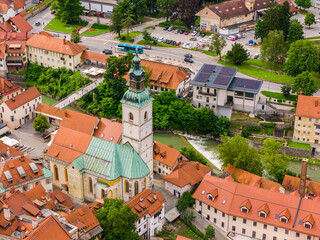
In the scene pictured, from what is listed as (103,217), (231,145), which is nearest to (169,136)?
(231,145)

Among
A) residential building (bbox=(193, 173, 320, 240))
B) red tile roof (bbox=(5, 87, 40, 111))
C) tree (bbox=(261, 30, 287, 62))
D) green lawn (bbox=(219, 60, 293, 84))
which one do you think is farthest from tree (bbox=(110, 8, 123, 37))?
residential building (bbox=(193, 173, 320, 240))

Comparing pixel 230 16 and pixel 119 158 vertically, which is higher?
pixel 230 16

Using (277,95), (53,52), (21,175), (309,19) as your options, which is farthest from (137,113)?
(309,19)

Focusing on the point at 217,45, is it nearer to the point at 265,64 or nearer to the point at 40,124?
the point at 265,64

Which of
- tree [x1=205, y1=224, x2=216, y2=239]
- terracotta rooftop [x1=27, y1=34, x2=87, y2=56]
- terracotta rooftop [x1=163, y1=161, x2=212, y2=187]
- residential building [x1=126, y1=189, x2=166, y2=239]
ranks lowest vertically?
tree [x1=205, y1=224, x2=216, y2=239]

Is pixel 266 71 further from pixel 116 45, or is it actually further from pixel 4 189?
pixel 4 189

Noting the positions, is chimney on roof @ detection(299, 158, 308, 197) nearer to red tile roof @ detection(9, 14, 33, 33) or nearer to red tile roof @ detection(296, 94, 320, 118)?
red tile roof @ detection(296, 94, 320, 118)
